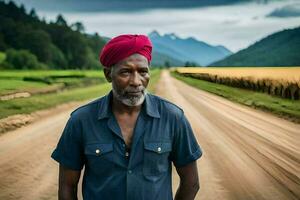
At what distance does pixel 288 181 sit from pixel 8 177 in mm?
4863

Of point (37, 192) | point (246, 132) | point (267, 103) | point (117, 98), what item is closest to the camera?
point (117, 98)

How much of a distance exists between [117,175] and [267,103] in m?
21.9

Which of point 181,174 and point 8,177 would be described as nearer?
point 181,174

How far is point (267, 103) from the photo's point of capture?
2400cm

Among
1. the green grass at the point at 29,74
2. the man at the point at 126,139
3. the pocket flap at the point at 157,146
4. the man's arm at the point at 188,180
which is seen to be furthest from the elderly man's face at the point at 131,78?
the green grass at the point at 29,74

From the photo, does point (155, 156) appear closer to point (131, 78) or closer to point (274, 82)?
point (131, 78)

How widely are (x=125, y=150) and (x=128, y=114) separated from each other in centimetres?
27

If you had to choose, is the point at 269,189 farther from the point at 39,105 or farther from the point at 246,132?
the point at 39,105

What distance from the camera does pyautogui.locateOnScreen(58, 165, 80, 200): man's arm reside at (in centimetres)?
306

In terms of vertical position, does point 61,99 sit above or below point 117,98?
below

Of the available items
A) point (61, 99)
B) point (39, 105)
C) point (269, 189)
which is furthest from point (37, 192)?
point (61, 99)

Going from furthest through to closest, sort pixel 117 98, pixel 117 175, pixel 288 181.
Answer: pixel 288 181
pixel 117 98
pixel 117 175

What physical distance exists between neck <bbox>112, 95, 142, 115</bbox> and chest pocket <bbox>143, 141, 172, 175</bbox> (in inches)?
10.0

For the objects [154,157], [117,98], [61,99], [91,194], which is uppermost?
[117,98]
